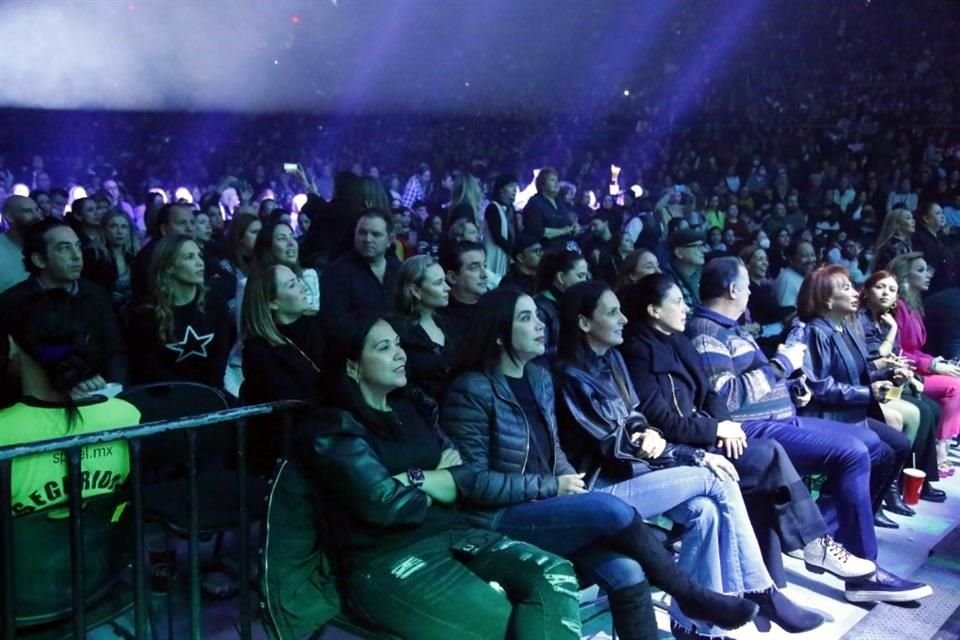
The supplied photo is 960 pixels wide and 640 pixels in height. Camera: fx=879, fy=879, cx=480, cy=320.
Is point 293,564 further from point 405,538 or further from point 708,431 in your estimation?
point 708,431

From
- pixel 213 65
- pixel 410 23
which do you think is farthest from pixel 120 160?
pixel 410 23

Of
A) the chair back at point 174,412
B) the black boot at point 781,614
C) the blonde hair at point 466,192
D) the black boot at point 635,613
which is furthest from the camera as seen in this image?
the blonde hair at point 466,192

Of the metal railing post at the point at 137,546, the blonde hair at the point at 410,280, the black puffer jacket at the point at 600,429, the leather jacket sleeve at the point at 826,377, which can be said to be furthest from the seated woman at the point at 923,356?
the metal railing post at the point at 137,546

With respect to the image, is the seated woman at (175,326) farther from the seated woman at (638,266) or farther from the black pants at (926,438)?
the black pants at (926,438)

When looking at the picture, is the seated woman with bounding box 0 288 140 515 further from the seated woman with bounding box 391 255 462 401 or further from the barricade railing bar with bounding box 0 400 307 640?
the seated woman with bounding box 391 255 462 401

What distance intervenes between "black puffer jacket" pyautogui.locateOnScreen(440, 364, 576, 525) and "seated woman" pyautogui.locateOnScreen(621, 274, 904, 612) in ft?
2.67

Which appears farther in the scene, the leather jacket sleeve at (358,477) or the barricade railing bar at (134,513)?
the leather jacket sleeve at (358,477)

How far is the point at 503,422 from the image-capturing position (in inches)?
122

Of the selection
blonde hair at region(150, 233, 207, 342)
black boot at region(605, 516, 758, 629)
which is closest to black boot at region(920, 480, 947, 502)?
black boot at region(605, 516, 758, 629)

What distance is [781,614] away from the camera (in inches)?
139

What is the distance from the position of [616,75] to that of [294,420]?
846 inches

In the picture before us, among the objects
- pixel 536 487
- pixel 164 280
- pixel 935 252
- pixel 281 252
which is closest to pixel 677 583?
pixel 536 487

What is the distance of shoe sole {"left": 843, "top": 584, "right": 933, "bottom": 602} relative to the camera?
12.3 ft

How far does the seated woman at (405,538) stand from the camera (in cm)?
247
